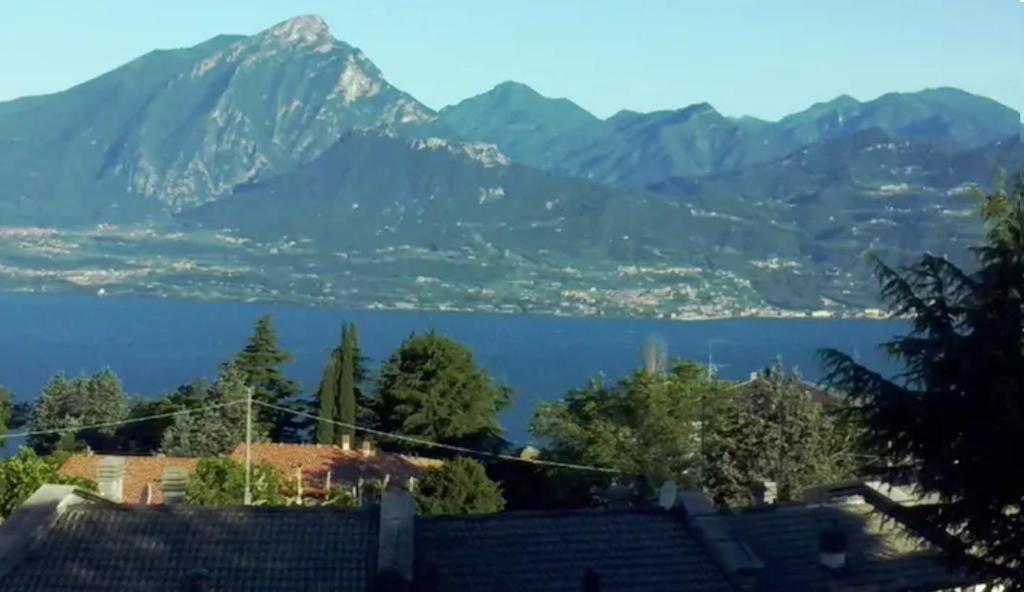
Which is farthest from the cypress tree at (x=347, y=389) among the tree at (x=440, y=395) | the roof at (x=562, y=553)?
the roof at (x=562, y=553)

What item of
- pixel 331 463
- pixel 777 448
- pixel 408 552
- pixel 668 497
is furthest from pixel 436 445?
pixel 408 552

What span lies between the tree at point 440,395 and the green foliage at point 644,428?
17.4ft

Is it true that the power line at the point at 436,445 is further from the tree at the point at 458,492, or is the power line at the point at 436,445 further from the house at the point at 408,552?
the house at the point at 408,552

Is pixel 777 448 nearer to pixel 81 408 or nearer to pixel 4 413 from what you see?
pixel 81 408

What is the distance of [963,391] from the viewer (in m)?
8.30

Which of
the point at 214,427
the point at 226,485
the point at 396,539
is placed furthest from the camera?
the point at 214,427

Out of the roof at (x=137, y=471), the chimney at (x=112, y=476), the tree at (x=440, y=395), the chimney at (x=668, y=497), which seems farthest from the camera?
the tree at (x=440, y=395)

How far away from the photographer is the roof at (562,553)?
1130 cm

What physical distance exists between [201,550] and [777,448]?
16923 millimetres

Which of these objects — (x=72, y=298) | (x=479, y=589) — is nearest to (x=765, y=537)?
(x=479, y=589)

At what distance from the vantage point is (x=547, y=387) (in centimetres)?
9138

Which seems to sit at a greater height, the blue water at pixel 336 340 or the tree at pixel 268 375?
the tree at pixel 268 375

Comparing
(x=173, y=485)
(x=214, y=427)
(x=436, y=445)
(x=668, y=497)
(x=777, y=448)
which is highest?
(x=668, y=497)

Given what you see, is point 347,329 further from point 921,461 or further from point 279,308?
point 279,308
